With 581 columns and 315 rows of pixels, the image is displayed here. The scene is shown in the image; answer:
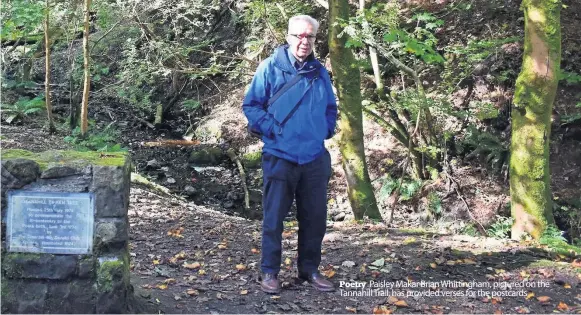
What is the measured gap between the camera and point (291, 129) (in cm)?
442

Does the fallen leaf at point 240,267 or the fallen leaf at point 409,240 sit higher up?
the fallen leaf at point 409,240

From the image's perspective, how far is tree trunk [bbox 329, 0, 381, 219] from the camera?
808cm

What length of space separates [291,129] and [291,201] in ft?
2.06

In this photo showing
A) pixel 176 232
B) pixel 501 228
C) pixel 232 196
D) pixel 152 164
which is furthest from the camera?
pixel 152 164

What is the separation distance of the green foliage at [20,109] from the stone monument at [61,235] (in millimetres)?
11634

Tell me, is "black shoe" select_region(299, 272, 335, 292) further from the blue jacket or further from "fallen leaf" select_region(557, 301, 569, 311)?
"fallen leaf" select_region(557, 301, 569, 311)

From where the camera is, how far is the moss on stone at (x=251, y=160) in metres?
15.1

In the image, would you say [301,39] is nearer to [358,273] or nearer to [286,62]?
[286,62]

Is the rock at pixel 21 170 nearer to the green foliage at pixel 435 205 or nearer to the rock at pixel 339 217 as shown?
the rock at pixel 339 217

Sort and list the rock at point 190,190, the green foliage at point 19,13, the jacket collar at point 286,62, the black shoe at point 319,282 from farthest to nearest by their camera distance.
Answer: the rock at point 190,190 < the green foliage at point 19,13 < the black shoe at point 319,282 < the jacket collar at point 286,62

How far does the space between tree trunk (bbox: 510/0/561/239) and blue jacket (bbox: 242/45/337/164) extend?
12.4ft

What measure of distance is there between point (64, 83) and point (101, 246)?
16.4 meters

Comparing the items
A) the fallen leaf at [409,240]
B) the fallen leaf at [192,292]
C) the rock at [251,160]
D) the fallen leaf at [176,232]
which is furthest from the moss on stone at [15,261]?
the rock at [251,160]

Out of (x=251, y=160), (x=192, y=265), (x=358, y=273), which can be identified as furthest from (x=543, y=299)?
(x=251, y=160)
